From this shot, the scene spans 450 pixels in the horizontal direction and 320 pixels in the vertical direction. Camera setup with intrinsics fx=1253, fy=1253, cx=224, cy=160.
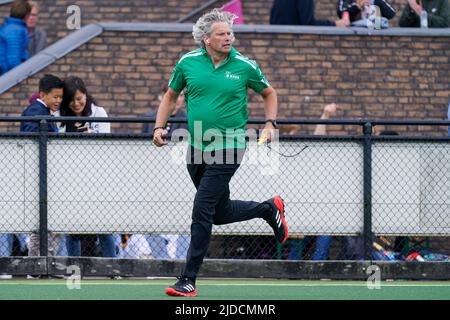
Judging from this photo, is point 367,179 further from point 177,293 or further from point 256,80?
point 177,293

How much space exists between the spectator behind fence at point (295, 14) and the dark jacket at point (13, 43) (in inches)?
135

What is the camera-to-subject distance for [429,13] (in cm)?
1730

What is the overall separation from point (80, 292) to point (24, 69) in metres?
6.51

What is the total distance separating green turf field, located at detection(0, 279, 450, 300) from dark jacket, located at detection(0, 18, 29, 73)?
18.4 ft

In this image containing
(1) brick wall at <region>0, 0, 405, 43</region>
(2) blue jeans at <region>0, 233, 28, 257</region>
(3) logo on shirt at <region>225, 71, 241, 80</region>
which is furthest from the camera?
(1) brick wall at <region>0, 0, 405, 43</region>

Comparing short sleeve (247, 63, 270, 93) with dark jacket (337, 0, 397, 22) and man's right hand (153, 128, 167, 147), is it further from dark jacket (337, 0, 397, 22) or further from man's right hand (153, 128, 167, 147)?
dark jacket (337, 0, 397, 22)

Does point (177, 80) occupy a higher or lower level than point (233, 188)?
higher

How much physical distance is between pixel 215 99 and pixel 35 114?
331cm

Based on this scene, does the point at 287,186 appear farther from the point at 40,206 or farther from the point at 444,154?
the point at 40,206

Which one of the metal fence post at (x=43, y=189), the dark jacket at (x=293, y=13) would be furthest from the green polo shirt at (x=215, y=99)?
the dark jacket at (x=293, y=13)

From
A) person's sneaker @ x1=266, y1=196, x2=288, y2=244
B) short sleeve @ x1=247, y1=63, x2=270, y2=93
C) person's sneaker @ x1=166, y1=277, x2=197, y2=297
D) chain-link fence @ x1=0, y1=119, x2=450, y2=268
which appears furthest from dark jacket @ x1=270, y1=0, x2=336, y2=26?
person's sneaker @ x1=166, y1=277, x2=197, y2=297

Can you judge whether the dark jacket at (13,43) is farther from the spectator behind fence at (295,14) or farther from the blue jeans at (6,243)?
the blue jeans at (6,243)

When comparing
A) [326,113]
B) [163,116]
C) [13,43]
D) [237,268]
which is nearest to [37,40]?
[13,43]

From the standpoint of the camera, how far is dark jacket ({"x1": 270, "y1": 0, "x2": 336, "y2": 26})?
672 inches
